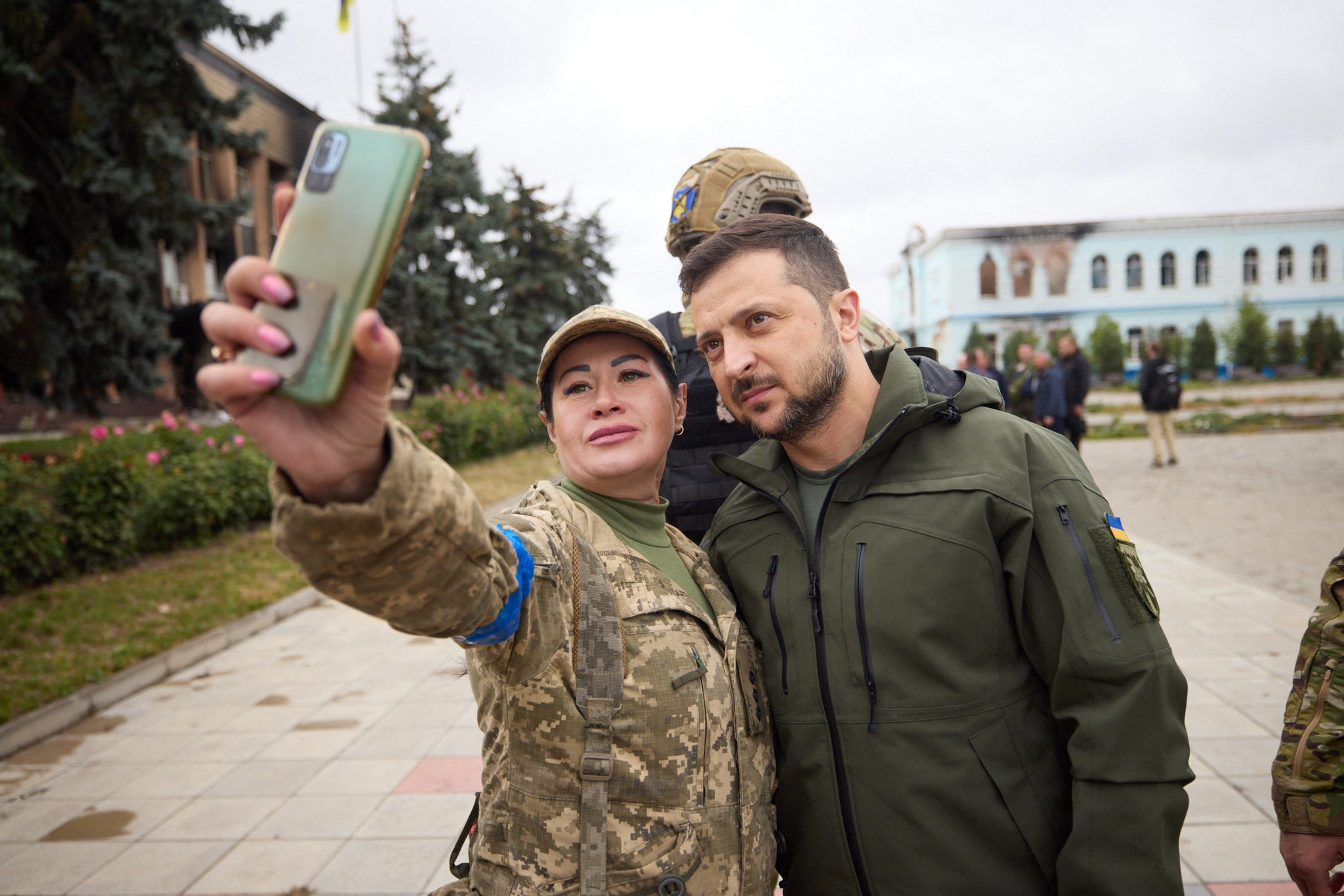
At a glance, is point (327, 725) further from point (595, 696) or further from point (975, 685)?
point (975, 685)

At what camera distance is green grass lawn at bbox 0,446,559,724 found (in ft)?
19.6

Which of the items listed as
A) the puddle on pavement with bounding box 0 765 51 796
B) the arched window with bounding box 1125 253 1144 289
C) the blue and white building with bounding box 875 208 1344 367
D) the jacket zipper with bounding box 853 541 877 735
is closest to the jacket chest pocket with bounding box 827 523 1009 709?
the jacket zipper with bounding box 853 541 877 735

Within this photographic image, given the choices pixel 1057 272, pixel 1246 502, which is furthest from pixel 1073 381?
pixel 1057 272

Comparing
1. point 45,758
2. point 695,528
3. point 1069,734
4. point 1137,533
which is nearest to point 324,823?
point 45,758

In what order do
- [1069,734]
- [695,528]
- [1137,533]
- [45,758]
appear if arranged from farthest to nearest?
[1137,533] → [45,758] → [695,528] → [1069,734]

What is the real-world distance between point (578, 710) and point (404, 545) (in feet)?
1.76

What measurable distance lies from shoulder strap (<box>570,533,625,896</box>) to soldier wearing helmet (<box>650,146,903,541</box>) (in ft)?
4.22

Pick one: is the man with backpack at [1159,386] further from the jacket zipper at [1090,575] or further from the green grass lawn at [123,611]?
the jacket zipper at [1090,575]

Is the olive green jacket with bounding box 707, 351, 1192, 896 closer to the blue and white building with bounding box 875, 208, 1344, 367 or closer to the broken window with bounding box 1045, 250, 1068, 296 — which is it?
the blue and white building with bounding box 875, 208, 1344, 367

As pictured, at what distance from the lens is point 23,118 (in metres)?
11.1

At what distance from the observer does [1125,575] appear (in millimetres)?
1617

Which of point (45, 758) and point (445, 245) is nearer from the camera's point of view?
point (45, 758)

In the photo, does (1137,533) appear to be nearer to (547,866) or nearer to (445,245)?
(547,866)

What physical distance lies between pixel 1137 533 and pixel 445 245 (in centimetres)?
2024
